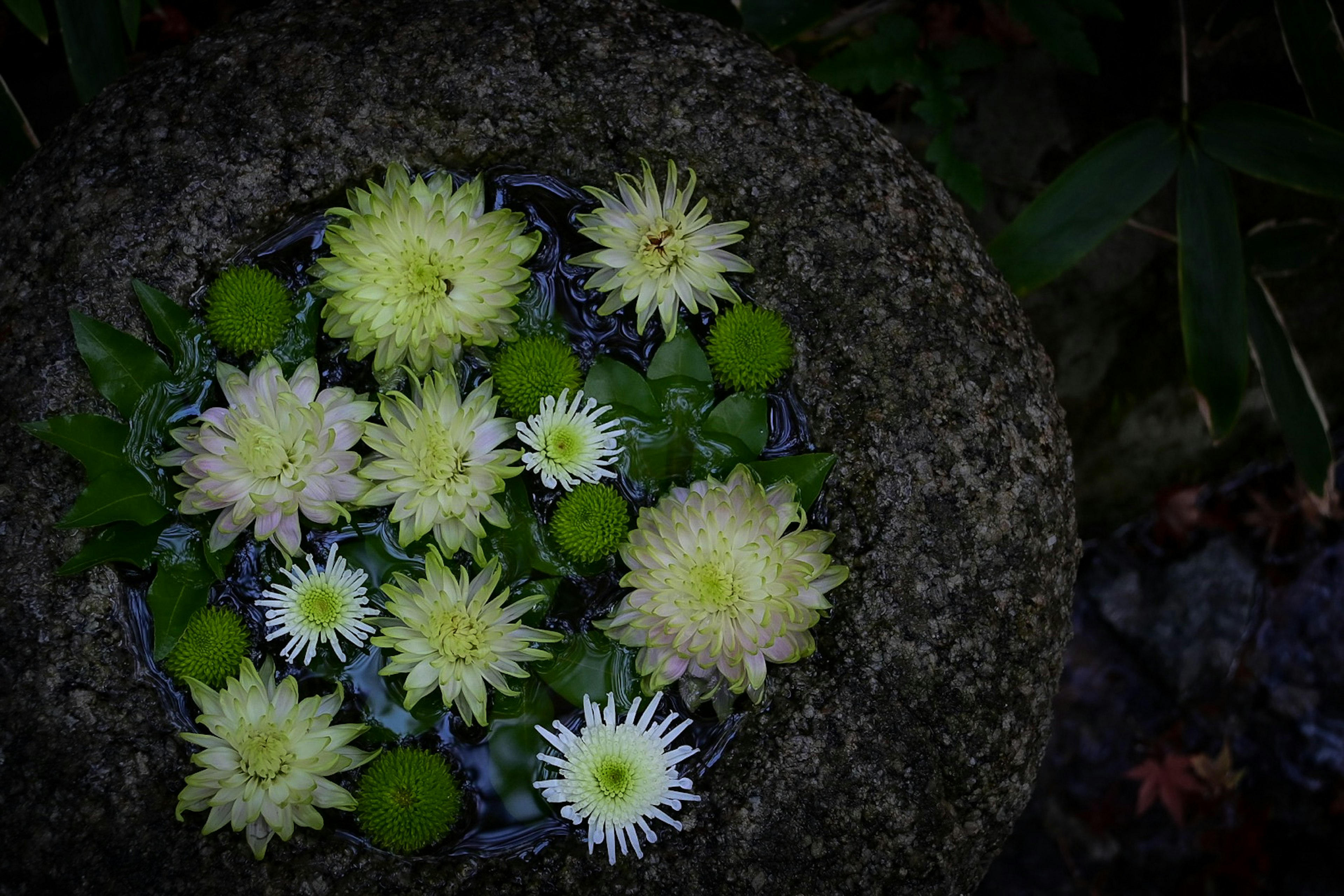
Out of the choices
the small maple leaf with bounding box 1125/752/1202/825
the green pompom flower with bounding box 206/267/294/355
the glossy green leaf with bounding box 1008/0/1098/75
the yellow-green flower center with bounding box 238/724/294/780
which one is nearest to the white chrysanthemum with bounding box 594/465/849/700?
the yellow-green flower center with bounding box 238/724/294/780

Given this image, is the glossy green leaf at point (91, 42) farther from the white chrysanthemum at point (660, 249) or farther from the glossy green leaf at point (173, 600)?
the white chrysanthemum at point (660, 249)

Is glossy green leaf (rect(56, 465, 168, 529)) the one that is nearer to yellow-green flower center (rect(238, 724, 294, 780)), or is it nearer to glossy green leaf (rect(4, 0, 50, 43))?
yellow-green flower center (rect(238, 724, 294, 780))

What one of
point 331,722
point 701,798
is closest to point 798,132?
point 701,798

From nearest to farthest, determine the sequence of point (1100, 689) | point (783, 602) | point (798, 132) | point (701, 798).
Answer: point (783, 602)
point (701, 798)
point (798, 132)
point (1100, 689)

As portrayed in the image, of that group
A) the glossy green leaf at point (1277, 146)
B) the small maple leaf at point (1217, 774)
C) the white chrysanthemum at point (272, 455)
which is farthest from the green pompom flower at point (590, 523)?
the small maple leaf at point (1217, 774)

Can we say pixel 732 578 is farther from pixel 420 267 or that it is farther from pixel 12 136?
pixel 12 136

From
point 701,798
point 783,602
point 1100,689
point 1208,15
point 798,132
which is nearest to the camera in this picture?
point 783,602

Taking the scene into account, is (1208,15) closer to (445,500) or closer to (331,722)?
(445,500)

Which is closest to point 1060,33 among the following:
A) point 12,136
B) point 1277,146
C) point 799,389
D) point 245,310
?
point 1277,146
